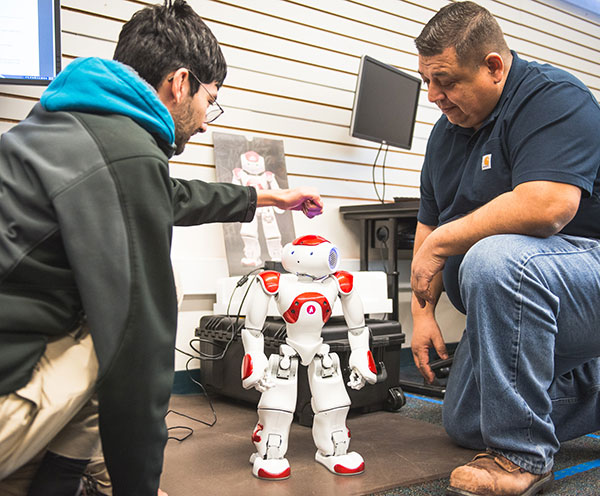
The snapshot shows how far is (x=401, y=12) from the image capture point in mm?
3529

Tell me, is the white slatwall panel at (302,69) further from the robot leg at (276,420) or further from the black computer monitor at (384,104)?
the robot leg at (276,420)

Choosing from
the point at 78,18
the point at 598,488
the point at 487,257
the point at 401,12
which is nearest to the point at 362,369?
the point at 487,257

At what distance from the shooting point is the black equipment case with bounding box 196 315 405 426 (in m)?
2.10

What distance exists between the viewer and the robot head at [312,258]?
1.62 m

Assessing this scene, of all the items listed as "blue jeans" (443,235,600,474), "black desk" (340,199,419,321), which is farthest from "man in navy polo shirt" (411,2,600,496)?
"black desk" (340,199,419,321)

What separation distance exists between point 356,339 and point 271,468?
43cm

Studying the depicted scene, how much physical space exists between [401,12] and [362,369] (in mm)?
2664

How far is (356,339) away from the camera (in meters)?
1.67

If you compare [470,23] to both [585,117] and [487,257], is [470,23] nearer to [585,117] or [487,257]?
[585,117]

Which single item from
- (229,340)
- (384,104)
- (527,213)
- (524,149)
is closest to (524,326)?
(527,213)

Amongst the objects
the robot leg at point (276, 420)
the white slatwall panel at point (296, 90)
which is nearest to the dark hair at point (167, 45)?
the robot leg at point (276, 420)

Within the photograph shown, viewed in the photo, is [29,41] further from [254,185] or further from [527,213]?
[527,213]

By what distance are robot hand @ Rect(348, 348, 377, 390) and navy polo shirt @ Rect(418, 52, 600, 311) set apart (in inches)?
16.1

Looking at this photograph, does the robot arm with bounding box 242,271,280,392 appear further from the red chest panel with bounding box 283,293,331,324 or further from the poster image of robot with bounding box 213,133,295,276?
the poster image of robot with bounding box 213,133,295,276
